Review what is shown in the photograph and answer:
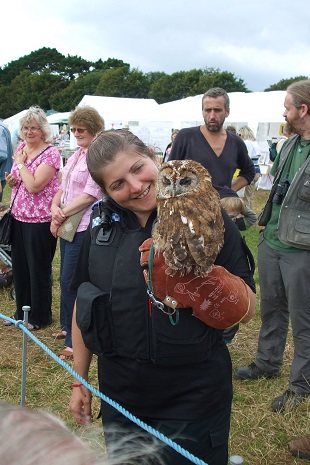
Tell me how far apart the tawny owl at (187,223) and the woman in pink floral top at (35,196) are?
2706mm

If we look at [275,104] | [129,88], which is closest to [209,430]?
[275,104]

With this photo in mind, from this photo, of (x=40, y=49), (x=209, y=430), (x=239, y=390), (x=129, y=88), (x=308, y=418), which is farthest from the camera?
(x=40, y=49)

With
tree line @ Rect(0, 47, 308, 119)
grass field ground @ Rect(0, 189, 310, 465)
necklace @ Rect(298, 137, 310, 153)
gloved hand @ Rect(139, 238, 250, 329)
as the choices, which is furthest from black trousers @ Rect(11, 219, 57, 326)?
tree line @ Rect(0, 47, 308, 119)

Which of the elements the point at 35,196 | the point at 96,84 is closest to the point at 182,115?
the point at 35,196

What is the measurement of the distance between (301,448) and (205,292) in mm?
1809

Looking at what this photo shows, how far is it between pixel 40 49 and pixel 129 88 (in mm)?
40376

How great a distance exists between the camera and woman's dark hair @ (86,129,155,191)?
5.21 ft

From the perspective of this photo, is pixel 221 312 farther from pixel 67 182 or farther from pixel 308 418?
pixel 67 182

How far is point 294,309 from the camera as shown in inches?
120

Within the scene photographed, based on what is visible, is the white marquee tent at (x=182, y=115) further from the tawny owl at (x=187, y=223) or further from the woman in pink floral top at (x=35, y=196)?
the tawny owl at (x=187, y=223)

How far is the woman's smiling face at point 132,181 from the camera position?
1.58 metres

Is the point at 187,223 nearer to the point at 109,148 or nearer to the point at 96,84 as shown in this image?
the point at 109,148

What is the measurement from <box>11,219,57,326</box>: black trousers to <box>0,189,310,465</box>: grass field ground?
22 cm

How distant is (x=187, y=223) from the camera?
1.43 metres
